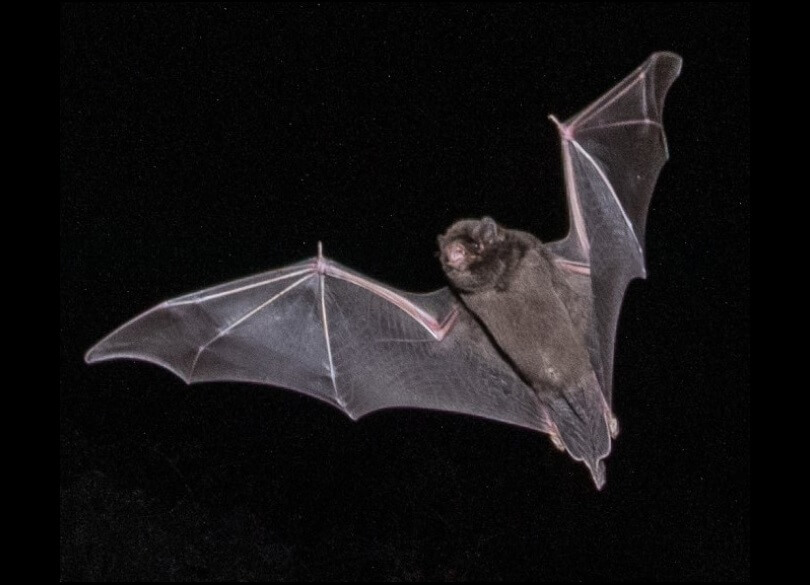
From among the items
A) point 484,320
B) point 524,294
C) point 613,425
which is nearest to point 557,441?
point 613,425

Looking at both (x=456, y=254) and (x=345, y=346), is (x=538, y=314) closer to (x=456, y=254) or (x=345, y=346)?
(x=456, y=254)

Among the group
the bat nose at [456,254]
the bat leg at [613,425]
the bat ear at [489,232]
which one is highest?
the bat ear at [489,232]

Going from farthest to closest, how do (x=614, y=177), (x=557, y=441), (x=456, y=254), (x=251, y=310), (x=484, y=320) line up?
(x=251, y=310)
(x=557, y=441)
(x=614, y=177)
(x=484, y=320)
(x=456, y=254)

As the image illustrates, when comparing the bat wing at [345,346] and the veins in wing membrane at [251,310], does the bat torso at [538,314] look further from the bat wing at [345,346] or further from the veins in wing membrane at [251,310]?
the veins in wing membrane at [251,310]

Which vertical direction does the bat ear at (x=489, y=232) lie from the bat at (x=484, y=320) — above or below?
above

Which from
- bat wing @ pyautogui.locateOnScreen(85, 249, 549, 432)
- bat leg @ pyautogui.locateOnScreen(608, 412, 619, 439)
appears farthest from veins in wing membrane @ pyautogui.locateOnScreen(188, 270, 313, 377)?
bat leg @ pyautogui.locateOnScreen(608, 412, 619, 439)

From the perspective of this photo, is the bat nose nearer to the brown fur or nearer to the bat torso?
the brown fur

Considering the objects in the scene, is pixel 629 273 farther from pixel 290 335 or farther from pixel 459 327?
pixel 290 335

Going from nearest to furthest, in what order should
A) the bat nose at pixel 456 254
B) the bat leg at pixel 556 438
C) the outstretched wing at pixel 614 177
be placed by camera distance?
the bat nose at pixel 456 254, the outstretched wing at pixel 614 177, the bat leg at pixel 556 438

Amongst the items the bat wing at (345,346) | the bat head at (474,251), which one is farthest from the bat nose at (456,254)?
the bat wing at (345,346)
